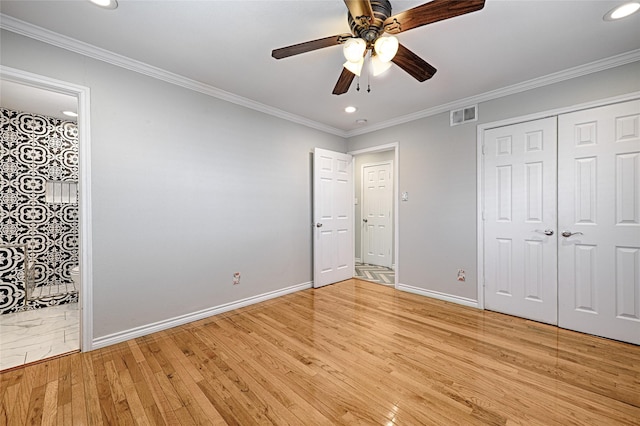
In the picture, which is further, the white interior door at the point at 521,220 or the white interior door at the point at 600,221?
the white interior door at the point at 521,220

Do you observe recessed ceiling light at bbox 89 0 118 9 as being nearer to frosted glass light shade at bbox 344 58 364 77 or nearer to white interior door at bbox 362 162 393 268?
frosted glass light shade at bbox 344 58 364 77

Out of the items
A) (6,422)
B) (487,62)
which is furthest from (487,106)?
(6,422)

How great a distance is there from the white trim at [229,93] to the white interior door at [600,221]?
40 cm

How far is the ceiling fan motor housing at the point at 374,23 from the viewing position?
5.28 ft

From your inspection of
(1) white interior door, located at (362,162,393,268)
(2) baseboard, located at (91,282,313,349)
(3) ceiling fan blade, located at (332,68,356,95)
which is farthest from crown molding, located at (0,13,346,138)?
(1) white interior door, located at (362,162,393,268)

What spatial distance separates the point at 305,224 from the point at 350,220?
2.99 ft

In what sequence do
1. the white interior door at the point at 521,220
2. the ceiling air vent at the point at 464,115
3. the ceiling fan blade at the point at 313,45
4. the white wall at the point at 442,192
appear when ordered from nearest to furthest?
the ceiling fan blade at the point at 313,45
the white interior door at the point at 521,220
the white wall at the point at 442,192
the ceiling air vent at the point at 464,115

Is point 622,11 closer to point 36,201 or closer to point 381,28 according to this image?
point 381,28

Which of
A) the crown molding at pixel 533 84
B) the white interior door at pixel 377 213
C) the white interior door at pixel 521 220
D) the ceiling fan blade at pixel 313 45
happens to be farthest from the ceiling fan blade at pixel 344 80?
the white interior door at pixel 377 213

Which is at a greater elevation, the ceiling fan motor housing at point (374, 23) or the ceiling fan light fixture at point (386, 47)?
the ceiling fan motor housing at point (374, 23)

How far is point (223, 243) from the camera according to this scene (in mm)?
3117

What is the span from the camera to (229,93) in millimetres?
3137

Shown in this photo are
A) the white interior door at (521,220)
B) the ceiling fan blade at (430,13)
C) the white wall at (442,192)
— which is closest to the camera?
the ceiling fan blade at (430,13)

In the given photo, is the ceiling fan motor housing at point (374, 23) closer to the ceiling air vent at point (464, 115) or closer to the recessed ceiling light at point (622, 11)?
the recessed ceiling light at point (622, 11)
